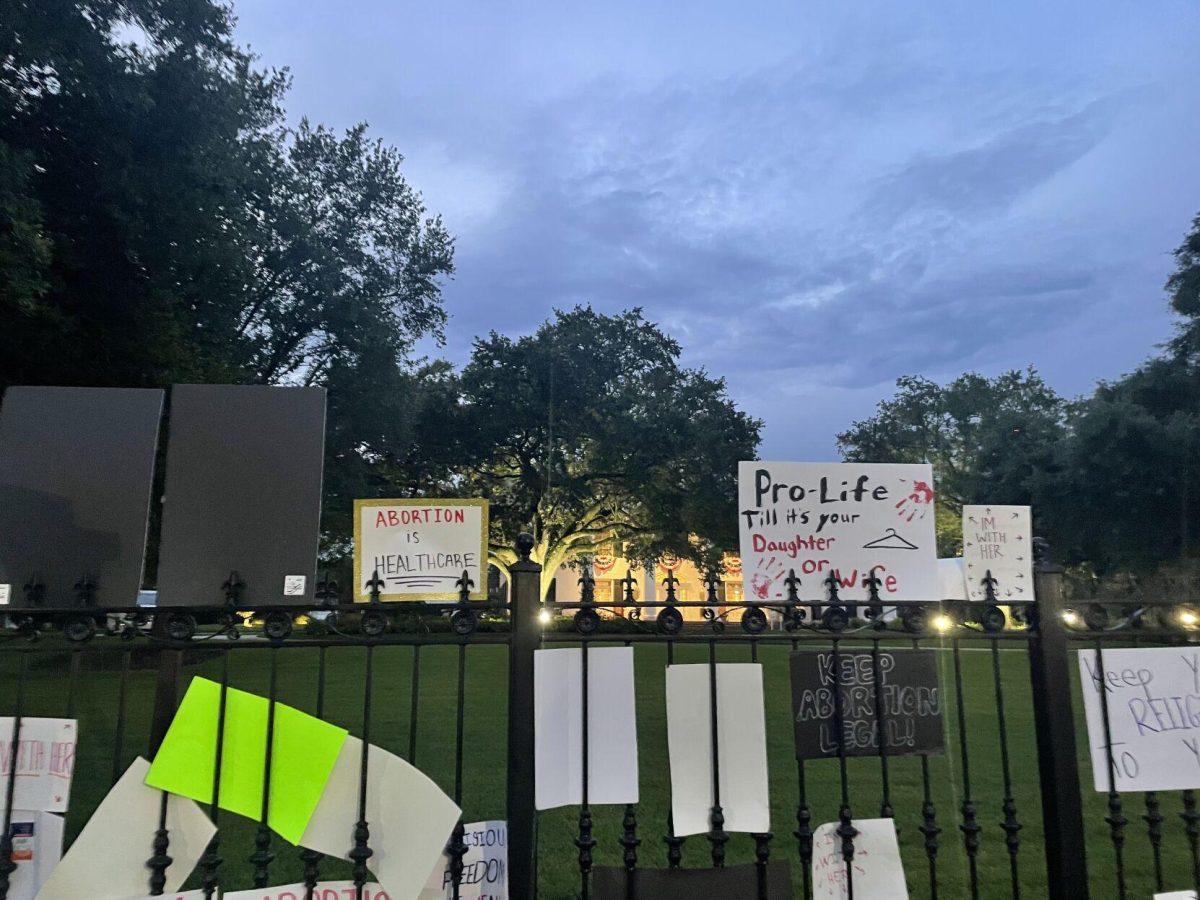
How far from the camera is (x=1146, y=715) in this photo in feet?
9.94

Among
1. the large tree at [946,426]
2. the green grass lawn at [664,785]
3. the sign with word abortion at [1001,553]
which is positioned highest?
the large tree at [946,426]

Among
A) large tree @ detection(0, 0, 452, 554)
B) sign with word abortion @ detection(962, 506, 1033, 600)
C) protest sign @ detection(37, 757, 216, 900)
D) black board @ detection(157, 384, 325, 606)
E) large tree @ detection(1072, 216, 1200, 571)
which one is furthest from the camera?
large tree @ detection(1072, 216, 1200, 571)

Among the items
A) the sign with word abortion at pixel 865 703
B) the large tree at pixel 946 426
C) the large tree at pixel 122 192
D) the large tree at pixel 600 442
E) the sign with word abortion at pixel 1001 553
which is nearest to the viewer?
the sign with word abortion at pixel 865 703

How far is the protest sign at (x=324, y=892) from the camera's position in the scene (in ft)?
8.58

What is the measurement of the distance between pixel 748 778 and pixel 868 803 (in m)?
3.70

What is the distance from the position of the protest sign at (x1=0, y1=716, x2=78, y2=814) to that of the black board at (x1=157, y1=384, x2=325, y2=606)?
58cm

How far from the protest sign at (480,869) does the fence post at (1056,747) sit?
7.05 ft

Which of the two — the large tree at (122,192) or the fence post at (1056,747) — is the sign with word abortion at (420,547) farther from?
the large tree at (122,192)

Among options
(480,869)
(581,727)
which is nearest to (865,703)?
(581,727)

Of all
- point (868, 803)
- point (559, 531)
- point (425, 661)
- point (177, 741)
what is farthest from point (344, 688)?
point (559, 531)

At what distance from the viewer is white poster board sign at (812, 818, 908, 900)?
2828 millimetres

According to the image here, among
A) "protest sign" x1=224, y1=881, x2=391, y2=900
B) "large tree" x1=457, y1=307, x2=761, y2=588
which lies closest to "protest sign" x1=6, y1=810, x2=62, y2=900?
"protest sign" x1=224, y1=881, x2=391, y2=900

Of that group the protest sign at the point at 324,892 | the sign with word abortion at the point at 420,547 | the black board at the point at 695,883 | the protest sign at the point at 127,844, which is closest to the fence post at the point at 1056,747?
the black board at the point at 695,883

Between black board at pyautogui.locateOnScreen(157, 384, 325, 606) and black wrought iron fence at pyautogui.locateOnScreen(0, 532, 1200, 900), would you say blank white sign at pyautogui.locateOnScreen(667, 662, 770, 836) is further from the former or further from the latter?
black board at pyautogui.locateOnScreen(157, 384, 325, 606)
